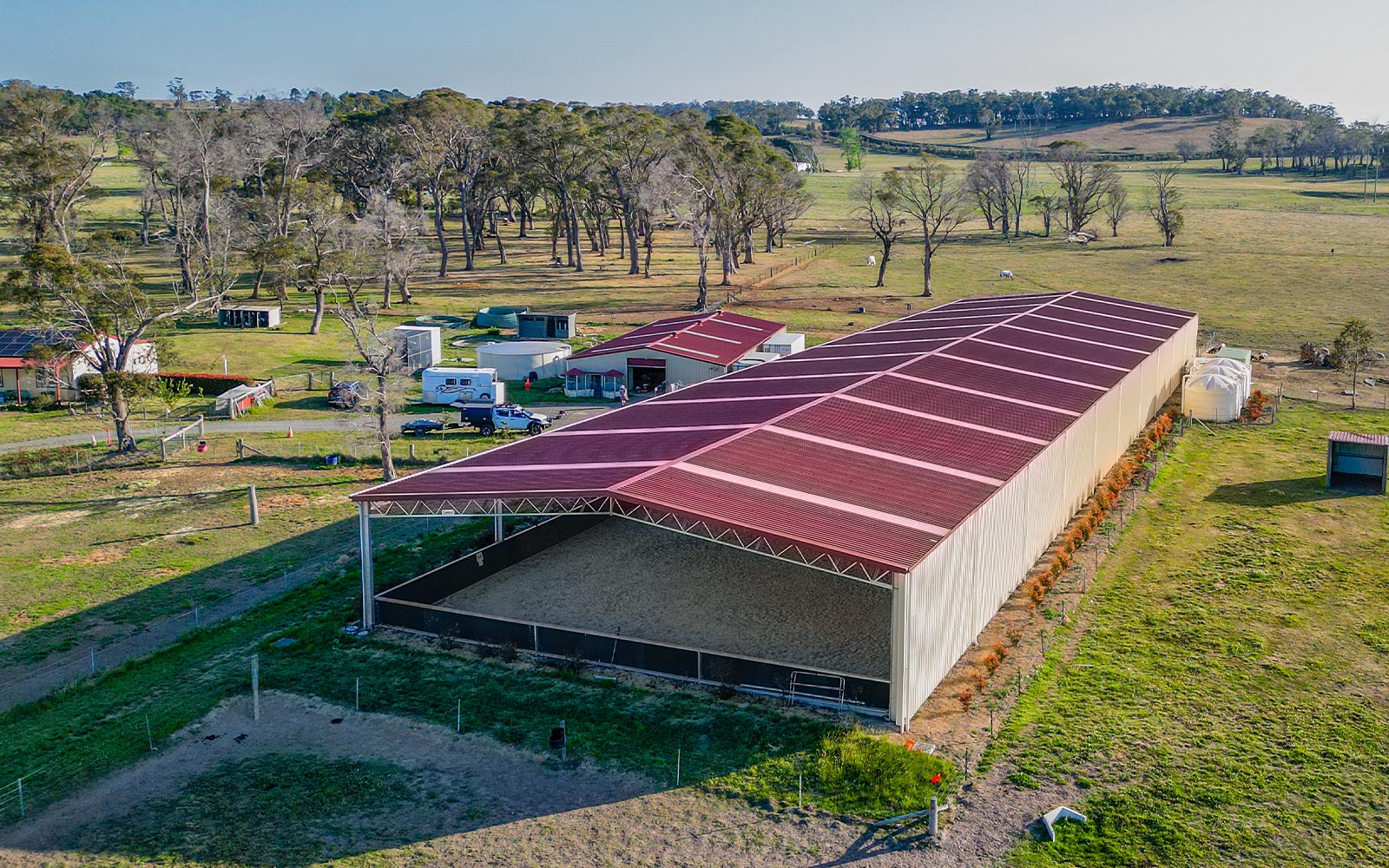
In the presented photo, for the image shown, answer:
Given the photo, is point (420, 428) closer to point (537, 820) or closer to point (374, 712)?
point (374, 712)

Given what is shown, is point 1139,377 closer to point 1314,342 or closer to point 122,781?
point 1314,342

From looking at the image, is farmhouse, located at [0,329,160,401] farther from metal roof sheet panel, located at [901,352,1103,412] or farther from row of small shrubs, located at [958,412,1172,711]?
row of small shrubs, located at [958,412,1172,711]

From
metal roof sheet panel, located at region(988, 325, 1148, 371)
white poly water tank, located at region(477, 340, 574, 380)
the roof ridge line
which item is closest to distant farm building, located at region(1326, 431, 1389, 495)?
metal roof sheet panel, located at region(988, 325, 1148, 371)

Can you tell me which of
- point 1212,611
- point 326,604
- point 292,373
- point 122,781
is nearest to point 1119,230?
point 292,373

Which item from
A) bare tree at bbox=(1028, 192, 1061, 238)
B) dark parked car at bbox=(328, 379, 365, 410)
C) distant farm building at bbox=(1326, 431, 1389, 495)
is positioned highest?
bare tree at bbox=(1028, 192, 1061, 238)

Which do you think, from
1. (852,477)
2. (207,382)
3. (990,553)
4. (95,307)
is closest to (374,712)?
(852,477)

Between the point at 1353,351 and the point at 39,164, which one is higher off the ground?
the point at 39,164

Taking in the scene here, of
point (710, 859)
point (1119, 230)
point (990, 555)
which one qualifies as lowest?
point (710, 859)
